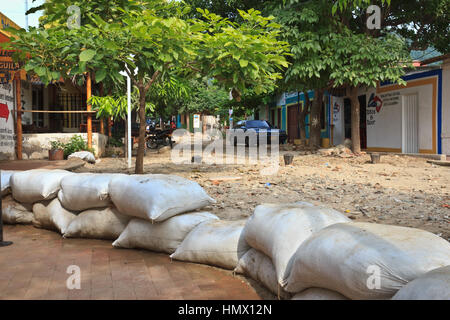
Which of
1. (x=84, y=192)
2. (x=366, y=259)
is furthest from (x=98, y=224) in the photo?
(x=366, y=259)

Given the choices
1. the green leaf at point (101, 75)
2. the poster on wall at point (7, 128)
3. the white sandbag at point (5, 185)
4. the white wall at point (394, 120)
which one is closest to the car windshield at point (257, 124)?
the white wall at point (394, 120)

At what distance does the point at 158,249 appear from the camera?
10.7 ft

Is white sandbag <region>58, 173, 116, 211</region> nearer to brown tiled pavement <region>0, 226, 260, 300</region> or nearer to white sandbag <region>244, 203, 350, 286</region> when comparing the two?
brown tiled pavement <region>0, 226, 260, 300</region>

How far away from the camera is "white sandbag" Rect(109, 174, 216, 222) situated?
3184 millimetres

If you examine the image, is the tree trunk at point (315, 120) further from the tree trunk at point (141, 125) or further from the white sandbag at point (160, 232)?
the white sandbag at point (160, 232)

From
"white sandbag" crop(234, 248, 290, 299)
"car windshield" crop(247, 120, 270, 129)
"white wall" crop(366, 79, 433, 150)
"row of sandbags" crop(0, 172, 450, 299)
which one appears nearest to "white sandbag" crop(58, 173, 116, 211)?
"row of sandbags" crop(0, 172, 450, 299)

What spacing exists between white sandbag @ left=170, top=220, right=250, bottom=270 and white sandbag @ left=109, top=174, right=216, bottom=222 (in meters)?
0.30

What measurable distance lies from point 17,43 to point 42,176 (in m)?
1.78

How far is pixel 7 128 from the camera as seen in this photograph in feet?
32.2

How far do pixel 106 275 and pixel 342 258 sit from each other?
171 centimetres

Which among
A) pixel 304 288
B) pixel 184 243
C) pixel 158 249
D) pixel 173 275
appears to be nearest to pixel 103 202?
pixel 158 249

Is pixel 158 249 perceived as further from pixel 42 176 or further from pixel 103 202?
pixel 42 176

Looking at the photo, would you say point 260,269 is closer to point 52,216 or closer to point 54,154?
point 52,216

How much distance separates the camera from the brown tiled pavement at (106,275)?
7.82 feet
